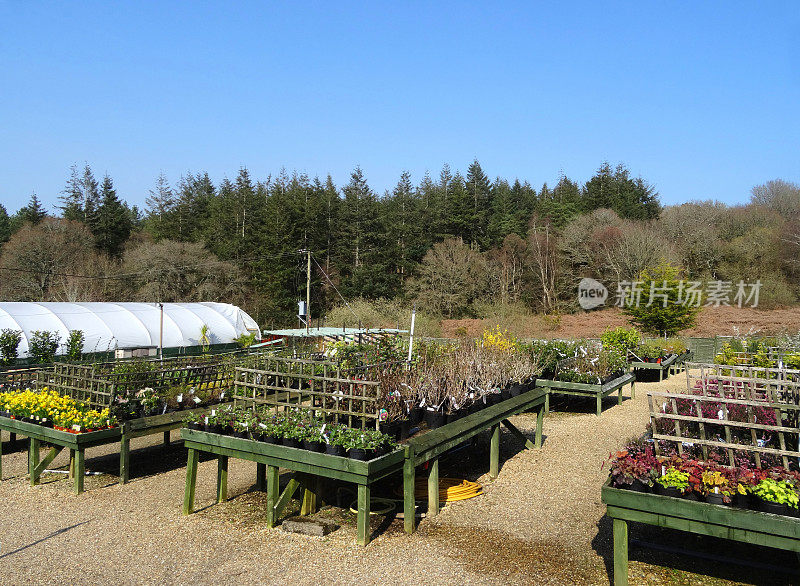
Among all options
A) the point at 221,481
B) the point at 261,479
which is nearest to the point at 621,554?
the point at 261,479

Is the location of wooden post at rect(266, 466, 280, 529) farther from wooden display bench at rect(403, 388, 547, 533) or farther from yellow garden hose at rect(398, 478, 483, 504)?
yellow garden hose at rect(398, 478, 483, 504)

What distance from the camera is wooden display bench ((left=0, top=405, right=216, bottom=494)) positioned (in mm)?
6559

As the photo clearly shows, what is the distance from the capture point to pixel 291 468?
537 centimetres

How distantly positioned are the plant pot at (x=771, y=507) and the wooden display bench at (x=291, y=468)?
2.83 metres

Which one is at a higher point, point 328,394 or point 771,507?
point 328,394

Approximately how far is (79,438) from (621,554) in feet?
18.6

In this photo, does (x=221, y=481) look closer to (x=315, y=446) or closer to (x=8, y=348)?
(x=315, y=446)

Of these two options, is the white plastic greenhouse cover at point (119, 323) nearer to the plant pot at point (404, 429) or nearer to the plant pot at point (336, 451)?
the plant pot at point (404, 429)

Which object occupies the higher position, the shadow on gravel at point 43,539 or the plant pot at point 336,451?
the plant pot at point 336,451

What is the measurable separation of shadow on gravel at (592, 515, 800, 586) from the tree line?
3009cm

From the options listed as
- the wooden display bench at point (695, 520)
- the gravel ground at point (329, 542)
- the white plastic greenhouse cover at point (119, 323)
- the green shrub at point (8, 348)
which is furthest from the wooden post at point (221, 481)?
the white plastic greenhouse cover at point (119, 323)

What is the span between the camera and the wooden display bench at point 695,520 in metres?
3.62

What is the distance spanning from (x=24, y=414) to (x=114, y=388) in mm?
1155

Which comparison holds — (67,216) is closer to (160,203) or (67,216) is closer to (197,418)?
(160,203)
